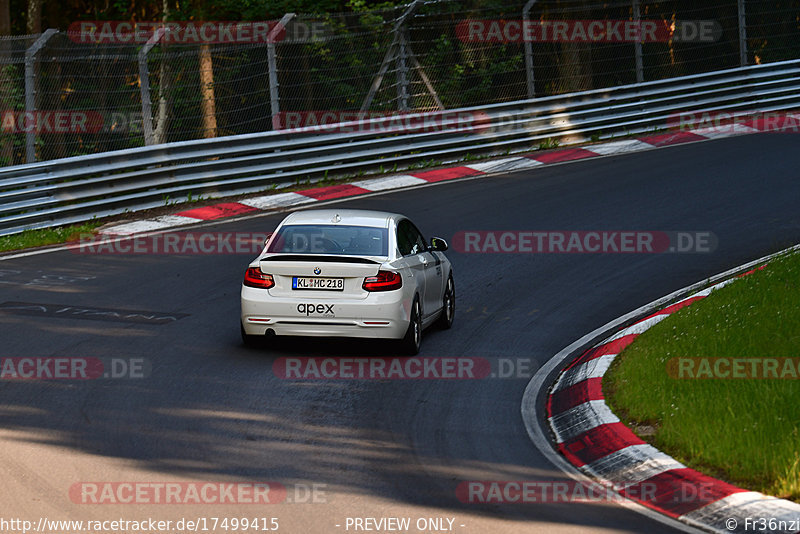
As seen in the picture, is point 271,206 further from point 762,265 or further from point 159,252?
point 762,265

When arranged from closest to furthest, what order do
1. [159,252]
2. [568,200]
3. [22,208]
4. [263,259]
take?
1. [263,259]
2. [159,252]
3. [22,208]
4. [568,200]

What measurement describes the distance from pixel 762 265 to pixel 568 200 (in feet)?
17.2

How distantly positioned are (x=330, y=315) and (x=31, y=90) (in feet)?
30.7

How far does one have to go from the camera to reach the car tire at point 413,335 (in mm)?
11305

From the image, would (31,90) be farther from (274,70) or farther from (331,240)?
(331,240)

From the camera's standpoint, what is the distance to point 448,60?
2278cm

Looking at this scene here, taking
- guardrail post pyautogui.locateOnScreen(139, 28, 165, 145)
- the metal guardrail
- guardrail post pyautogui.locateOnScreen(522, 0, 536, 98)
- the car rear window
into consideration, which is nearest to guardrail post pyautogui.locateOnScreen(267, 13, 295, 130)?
the metal guardrail

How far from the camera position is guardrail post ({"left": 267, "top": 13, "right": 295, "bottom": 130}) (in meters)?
20.5

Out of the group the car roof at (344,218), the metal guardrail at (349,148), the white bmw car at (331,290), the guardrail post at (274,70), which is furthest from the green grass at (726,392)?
the guardrail post at (274,70)

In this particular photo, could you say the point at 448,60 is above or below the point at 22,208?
above

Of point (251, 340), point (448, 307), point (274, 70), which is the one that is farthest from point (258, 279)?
point (274, 70)

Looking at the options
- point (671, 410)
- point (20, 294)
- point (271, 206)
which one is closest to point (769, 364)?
point (671, 410)

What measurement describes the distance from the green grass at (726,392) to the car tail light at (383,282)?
2.27 meters

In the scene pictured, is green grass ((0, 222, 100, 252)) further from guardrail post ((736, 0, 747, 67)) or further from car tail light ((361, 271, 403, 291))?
guardrail post ((736, 0, 747, 67))
